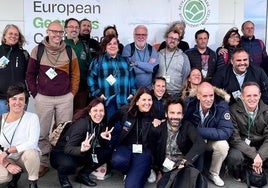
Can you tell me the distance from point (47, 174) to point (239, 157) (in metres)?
2.05

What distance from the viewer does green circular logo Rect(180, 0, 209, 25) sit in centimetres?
591

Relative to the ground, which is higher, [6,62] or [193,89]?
[6,62]

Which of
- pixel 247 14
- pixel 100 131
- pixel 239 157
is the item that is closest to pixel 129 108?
pixel 100 131

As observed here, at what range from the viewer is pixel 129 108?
414 cm

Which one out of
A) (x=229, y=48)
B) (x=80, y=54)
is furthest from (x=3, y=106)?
(x=229, y=48)

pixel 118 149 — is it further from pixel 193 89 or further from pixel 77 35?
pixel 77 35

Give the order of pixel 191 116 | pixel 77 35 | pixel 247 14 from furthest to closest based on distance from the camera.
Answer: pixel 247 14, pixel 77 35, pixel 191 116

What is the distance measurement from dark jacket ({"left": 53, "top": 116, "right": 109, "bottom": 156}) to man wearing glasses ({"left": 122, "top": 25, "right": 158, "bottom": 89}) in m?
0.93

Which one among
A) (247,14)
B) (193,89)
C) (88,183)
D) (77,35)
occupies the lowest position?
(88,183)

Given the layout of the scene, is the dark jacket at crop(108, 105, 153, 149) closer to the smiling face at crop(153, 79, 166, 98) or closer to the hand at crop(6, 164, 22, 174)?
the smiling face at crop(153, 79, 166, 98)

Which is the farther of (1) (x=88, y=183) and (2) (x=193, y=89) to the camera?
(2) (x=193, y=89)

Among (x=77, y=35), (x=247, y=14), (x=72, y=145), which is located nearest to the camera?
(x=72, y=145)

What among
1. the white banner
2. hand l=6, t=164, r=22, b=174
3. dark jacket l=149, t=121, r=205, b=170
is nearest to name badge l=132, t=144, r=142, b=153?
dark jacket l=149, t=121, r=205, b=170

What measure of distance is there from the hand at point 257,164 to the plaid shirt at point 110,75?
151cm
